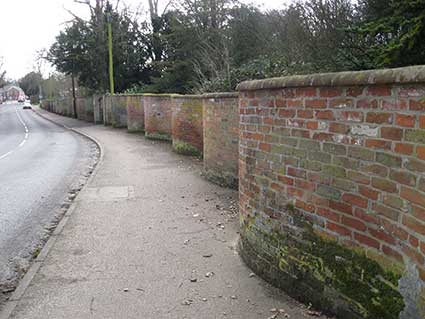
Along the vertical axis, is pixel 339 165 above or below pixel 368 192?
above

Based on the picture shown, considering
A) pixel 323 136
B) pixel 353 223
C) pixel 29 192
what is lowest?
pixel 29 192

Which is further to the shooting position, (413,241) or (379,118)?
(379,118)

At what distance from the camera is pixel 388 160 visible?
2.65 metres

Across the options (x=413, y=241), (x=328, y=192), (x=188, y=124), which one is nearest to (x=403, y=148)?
(x=413, y=241)

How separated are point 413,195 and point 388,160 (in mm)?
285

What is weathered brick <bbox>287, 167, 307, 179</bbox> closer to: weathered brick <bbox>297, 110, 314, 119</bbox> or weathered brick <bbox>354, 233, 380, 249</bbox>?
weathered brick <bbox>297, 110, 314, 119</bbox>

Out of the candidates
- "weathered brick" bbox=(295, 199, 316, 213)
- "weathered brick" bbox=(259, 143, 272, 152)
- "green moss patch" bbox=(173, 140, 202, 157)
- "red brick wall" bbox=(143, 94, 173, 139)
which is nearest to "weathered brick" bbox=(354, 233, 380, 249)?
"weathered brick" bbox=(295, 199, 316, 213)

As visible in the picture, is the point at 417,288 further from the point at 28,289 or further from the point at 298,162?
the point at 28,289

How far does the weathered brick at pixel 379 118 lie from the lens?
2.60 meters

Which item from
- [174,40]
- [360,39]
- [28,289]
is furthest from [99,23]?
[28,289]

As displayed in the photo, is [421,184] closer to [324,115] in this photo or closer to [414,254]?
[414,254]

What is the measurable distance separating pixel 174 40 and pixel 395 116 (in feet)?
77.1

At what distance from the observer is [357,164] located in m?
2.92

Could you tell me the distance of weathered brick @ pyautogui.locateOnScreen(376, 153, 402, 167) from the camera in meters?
2.58
